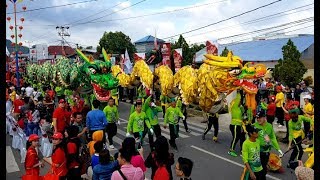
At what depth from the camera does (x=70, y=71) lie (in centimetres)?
1431

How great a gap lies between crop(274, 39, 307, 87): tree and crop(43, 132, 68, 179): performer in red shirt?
16605mm

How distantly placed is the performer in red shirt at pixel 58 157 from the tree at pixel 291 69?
654 inches

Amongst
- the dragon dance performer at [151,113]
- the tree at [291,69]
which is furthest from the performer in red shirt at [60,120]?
the tree at [291,69]

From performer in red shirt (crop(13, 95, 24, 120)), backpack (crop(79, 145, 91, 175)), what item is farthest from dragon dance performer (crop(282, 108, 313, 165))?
performer in red shirt (crop(13, 95, 24, 120))

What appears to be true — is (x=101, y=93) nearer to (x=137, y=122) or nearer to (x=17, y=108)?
(x=137, y=122)

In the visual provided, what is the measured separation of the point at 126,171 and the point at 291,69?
17.4 metres

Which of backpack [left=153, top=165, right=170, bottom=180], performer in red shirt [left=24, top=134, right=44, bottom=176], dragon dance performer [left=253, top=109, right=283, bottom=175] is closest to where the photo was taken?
backpack [left=153, top=165, right=170, bottom=180]

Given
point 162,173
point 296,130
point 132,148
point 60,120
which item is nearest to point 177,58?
point 60,120

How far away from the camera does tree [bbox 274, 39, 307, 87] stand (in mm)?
19047

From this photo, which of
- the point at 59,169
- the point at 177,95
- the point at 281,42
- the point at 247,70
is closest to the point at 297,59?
the point at 281,42

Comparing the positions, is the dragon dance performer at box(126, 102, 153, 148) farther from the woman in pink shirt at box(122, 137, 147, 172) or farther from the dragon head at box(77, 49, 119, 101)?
the woman in pink shirt at box(122, 137, 147, 172)

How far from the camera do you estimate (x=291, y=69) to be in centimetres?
1900

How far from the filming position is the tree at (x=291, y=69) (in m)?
19.0

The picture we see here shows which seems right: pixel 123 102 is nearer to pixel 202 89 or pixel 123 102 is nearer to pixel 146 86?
pixel 146 86
